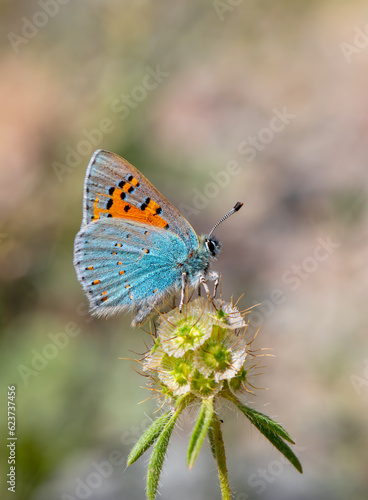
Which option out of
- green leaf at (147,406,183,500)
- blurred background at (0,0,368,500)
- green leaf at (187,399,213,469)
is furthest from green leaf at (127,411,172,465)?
blurred background at (0,0,368,500)

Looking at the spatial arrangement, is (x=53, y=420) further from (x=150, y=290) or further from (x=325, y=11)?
(x=325, y=11)

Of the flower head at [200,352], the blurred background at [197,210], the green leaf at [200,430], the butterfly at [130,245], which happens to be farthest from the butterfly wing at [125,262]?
the blurred background at [197,210]

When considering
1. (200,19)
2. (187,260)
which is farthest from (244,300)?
(200,19)

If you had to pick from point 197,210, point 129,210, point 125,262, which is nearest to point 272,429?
point 125,262

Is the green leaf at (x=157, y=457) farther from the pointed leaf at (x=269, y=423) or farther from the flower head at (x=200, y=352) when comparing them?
A: the pointed leaf at (x=269, y=423)

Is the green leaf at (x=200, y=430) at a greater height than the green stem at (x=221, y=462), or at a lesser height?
greater

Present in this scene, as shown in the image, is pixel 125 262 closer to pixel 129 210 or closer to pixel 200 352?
pixel 129 210
